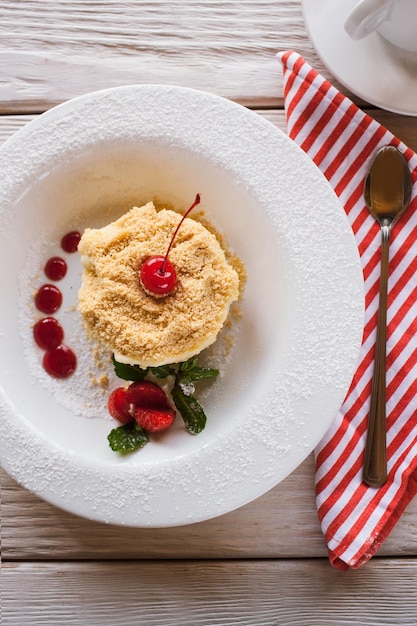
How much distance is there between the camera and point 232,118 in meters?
1.26

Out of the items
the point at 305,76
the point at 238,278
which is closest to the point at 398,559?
the point at 238,278

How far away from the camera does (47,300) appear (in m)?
1.40

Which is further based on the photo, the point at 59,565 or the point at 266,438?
the point at 59,565

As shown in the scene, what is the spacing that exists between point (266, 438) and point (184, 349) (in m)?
0.24

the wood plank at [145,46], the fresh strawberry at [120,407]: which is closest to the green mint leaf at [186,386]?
the fresh strawberry at [120,407]

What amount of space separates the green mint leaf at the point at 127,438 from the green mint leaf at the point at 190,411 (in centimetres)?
9

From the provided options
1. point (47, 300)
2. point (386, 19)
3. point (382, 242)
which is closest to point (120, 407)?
point (47, 300)

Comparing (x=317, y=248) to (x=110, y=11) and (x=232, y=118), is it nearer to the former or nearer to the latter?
(x=232, y=118)

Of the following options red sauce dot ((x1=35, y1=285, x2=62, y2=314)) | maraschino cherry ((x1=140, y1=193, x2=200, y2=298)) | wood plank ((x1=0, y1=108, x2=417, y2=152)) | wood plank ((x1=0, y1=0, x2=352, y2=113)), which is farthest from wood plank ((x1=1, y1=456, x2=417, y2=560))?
wood plank ((x1=0, y1=0, x2=352, y2=113))

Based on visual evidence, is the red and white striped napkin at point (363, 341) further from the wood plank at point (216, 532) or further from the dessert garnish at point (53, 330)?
the dessert garnish at point (53, 330)

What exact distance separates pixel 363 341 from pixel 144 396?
48 cm

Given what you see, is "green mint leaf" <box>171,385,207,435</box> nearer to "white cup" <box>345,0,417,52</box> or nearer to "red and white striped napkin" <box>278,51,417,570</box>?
"red and white striped napkin" <box>278,51,417,570</box>

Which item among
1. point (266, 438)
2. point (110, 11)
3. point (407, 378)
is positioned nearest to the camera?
point (266, 438)

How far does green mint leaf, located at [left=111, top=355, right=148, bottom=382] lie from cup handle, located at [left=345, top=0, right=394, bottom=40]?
2.53 ft
